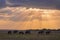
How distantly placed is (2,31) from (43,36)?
23 centimetres

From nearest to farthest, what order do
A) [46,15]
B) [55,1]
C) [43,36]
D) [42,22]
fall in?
1. [43,36]
2. [42,22]
3. [46,15]
4. [55,1]

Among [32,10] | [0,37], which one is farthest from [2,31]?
[32,10]

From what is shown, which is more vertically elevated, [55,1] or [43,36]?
[55,1]

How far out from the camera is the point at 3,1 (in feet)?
3.88

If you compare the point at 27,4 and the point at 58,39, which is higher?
the point at 27,4

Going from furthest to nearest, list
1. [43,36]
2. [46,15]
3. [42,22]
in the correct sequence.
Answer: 1. [46,15]
2. [42,22]
3. [43,36]

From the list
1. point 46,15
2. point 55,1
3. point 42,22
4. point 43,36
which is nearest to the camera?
point 43,36

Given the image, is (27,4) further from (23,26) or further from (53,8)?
(23,26)

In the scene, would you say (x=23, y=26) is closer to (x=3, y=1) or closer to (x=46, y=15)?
(x=46, y=15)

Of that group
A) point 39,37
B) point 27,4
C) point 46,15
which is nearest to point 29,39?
point 39,37

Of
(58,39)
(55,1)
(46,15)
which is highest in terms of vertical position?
(55,1)

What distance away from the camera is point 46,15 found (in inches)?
42.3

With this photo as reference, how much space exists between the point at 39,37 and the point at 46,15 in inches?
10.9

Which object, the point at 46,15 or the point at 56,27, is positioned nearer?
the point at 56,27
